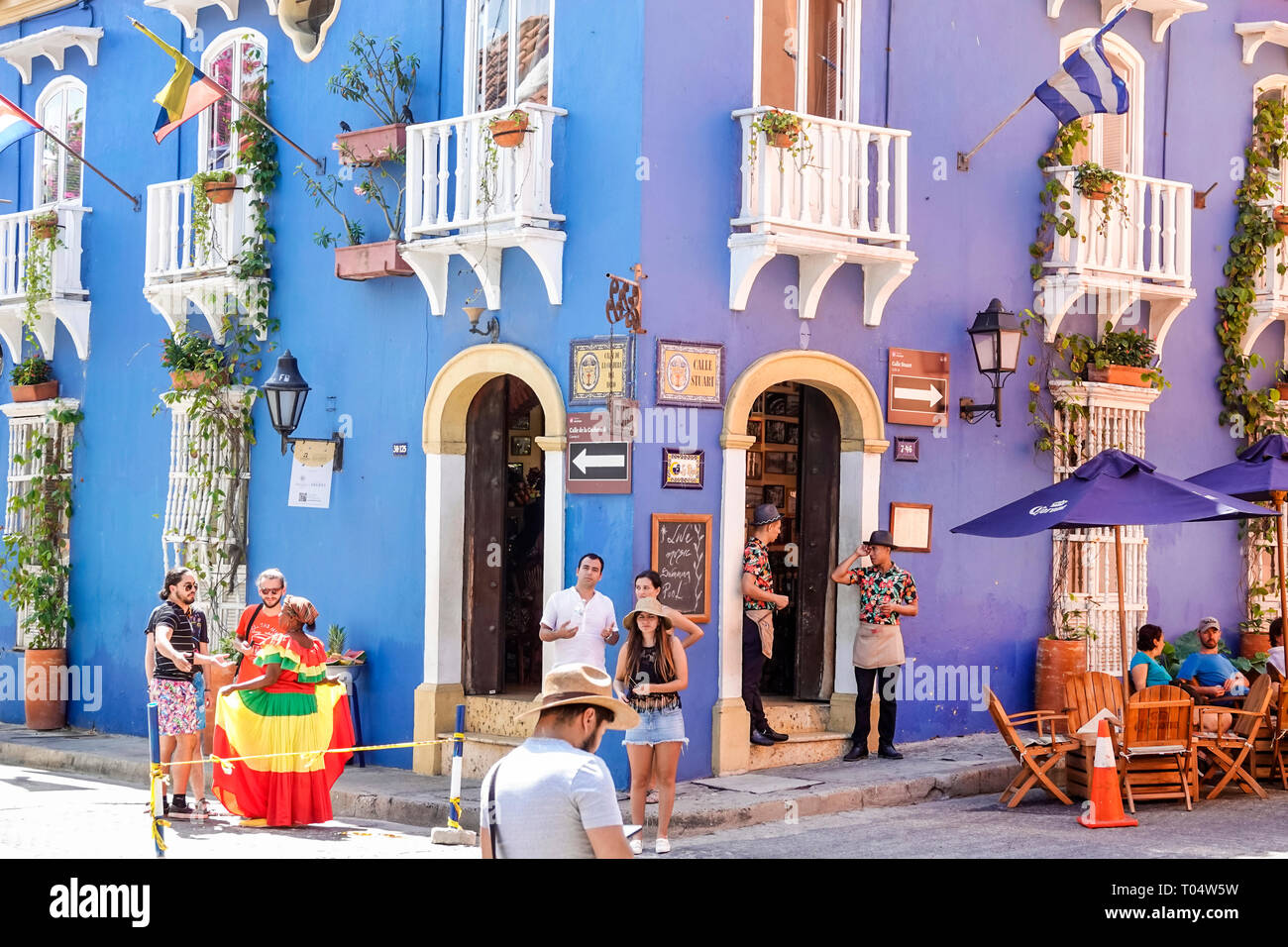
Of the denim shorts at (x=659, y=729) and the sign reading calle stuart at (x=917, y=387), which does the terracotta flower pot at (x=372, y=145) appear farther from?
the denim shorts at (x=659, y=729)

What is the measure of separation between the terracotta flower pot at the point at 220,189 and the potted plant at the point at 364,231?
3.10 ft

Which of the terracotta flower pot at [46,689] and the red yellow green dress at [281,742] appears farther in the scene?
the terracotta flower pot at [46,689]

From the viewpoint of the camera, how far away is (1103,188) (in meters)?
14.4

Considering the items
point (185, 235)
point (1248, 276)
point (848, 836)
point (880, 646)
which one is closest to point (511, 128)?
point (185, 235)

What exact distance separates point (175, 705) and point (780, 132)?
591 centimetres

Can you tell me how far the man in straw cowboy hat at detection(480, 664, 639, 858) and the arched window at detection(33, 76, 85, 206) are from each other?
45.7 ft

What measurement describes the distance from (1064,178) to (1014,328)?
1.76 metres

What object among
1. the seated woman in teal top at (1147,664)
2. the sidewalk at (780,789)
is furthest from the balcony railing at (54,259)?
the seated woman in teal top at (1147,664)

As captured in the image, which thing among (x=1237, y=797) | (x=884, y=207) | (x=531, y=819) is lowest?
(x=1237, y=797)

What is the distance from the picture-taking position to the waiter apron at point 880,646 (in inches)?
514

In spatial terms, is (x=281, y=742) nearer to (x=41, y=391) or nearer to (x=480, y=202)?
(x=480, y=202)

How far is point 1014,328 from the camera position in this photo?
13727 millimetres
